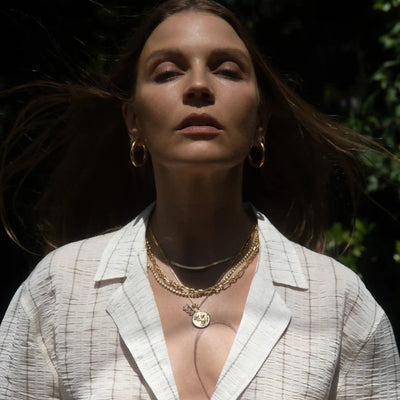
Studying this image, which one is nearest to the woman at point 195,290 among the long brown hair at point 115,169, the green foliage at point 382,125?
the long brown hair at point 115,169

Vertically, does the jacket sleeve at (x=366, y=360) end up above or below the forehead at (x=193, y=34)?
below

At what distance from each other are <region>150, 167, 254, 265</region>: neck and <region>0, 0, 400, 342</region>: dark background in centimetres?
61

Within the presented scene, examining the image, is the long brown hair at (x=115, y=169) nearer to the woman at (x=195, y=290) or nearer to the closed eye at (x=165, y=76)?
the woman at (x=195, y=290)

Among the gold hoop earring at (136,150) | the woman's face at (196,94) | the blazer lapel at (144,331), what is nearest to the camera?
the blazer lapel at (144,331)

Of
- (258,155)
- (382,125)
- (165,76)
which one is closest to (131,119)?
(165,76)

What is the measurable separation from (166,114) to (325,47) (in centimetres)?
188

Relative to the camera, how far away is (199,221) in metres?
2.53

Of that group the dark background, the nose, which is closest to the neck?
the nose

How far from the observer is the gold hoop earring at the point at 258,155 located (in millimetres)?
2607

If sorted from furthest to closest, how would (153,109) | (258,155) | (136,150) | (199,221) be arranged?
(258,155)
(136,150)
(199,221)
(153,109)

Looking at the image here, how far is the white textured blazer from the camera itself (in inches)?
90.4

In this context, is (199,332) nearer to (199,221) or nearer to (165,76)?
(199,221)

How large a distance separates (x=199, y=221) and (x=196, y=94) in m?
0.36

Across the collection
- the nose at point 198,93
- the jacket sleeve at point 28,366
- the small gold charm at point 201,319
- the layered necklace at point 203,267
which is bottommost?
the jacket sleeve at point 28,366
